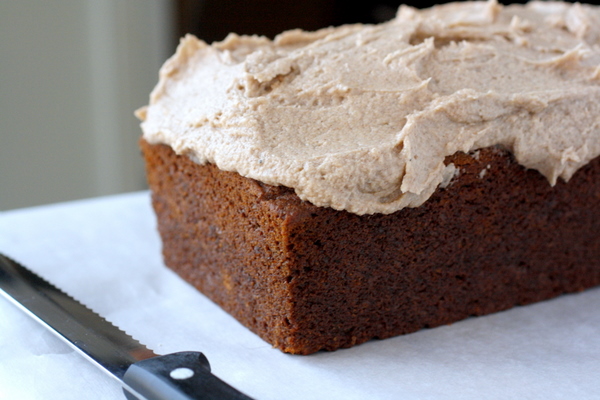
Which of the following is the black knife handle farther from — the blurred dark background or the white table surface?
the blurred dark background

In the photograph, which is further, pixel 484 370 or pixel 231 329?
pixel 231 329

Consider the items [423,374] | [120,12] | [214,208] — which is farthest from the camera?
[120,12]

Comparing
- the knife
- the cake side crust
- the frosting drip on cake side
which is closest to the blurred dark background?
the frosting drip on cake side

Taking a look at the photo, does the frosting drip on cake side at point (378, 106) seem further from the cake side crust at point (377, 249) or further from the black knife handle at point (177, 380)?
the black knife handle at point (177, 380)

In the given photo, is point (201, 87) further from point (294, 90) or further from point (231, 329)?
point (231, 329)

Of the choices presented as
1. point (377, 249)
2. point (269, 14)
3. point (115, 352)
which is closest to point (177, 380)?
point (115, 352)

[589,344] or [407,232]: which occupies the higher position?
[407,232]

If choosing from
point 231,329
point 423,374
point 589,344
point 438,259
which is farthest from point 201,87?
point 589,344
